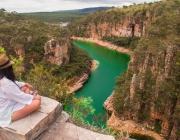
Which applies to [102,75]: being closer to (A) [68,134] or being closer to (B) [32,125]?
(A) [68,134]

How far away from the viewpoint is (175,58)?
506 inches

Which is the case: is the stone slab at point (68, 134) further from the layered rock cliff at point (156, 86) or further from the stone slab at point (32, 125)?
the layered rock cliff at point (156, 86)

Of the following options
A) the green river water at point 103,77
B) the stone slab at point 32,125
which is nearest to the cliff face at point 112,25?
the green river water at point 103,77

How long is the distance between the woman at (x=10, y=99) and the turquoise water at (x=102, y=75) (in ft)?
37.0

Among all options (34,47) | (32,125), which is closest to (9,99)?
(32,125)

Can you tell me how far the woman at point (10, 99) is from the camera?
3020mm

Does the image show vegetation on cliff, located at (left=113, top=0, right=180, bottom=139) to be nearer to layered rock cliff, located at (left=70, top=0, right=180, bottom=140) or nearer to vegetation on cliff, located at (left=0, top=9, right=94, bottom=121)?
layered rock cliff, located at (left=70, top=0, right=180, bottom=140)

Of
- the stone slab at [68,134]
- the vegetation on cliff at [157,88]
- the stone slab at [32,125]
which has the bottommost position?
the vegetation on cliff at [157,88]

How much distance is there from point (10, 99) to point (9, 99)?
0.6 inches

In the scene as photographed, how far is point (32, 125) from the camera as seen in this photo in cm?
308

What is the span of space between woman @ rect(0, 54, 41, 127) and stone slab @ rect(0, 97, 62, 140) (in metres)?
0.10

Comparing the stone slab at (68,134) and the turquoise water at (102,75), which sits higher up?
the stone slab at (68,134)

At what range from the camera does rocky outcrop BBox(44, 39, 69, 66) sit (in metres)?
23.8

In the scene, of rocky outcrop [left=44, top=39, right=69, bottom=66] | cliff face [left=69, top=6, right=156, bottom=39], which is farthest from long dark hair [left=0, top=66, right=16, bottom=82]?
cliff face [left=69, top=6, right=156, bottom=39]
